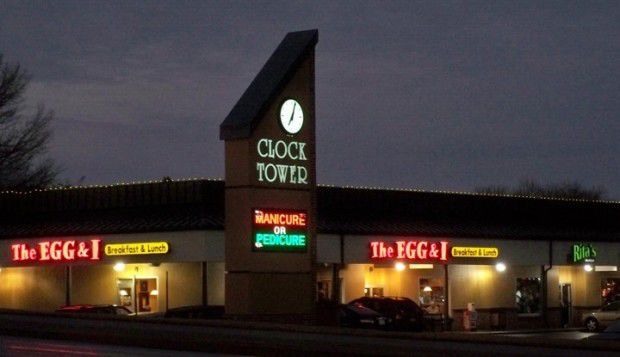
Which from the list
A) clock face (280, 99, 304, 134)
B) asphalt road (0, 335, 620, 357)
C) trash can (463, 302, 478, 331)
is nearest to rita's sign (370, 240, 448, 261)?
trash can (463, 302, 478, 331)

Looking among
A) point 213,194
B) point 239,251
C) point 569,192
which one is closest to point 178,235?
point 213,194

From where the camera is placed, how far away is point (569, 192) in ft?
415

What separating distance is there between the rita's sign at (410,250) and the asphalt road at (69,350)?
20.4 m

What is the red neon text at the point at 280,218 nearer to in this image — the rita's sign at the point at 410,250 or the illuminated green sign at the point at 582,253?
the rita's sign at the point at 410,250

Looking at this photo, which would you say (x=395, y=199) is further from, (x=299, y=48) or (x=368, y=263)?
(x=299, y=48)

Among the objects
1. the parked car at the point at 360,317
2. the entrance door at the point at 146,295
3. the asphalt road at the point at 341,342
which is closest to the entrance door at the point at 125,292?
the entrance door at the point at 146,295

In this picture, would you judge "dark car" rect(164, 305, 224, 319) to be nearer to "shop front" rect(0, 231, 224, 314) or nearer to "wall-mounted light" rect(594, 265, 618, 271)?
"shop front" rect(0, 231, 224, 314)

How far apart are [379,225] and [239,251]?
1391 centimetres

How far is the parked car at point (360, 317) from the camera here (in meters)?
44.8

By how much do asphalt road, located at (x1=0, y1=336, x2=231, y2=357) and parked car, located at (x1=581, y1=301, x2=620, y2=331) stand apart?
28.8 metres

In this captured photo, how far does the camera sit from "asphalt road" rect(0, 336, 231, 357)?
26.7m

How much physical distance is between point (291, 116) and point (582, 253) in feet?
75.7

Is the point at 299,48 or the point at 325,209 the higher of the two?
the point at 299,48

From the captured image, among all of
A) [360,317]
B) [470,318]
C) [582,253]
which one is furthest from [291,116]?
[582,253]
